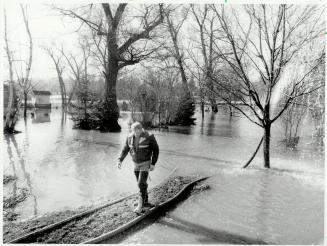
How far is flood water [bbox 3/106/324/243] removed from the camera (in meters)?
5.68

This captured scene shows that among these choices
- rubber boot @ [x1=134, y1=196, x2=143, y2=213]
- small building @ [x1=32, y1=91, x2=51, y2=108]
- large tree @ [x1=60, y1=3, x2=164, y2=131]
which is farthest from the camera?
small building @ [x1=32, y1=91, x2=51, y2=108]

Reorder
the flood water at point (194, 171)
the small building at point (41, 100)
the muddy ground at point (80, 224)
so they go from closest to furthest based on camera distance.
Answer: the muddy ground at point (80, 224) → the flood water at point (194, 171) → the small building at point (41, 100)

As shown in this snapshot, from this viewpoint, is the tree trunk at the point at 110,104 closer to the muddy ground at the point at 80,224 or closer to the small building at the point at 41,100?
the muddy ground at the point at 80,224

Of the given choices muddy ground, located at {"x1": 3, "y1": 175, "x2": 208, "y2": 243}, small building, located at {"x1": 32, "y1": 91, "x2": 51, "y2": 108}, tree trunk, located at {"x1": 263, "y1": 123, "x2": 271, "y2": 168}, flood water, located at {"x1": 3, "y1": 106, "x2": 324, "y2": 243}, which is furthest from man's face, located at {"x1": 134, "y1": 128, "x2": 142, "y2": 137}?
small building, located at {"x1": 32, "y1": 91, "x2": 51, "y2": 108}

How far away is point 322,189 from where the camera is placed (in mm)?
7164

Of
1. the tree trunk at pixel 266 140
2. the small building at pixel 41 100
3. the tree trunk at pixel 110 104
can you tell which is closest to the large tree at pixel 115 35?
the tree trunk at pixel 110 104

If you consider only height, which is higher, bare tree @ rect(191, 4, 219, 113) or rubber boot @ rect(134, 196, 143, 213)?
bare tree @ rect(191, 4, 219, 113)

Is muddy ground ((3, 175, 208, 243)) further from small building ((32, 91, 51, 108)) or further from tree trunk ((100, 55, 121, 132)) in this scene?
small building ((32, 91, 51, 108))

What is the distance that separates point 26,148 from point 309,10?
34.9ft

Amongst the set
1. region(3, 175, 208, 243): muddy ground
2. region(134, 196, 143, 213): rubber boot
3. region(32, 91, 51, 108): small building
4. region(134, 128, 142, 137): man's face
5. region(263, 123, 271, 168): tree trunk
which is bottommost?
region(3, 175, 208, 243): muddy ground

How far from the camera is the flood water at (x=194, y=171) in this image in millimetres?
5680

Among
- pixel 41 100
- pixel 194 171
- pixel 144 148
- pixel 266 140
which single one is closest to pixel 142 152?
pixel 144 148

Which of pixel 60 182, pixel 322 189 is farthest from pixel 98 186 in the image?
pixel 322 189

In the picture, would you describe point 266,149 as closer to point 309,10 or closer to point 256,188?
point 256,188
